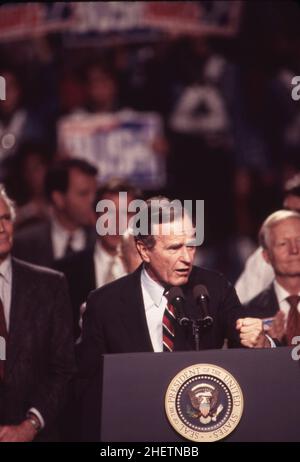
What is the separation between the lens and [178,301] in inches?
128

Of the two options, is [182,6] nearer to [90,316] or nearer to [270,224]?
[270,224]

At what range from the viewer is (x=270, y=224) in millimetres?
4012

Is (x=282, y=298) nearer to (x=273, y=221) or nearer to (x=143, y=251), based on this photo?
(x=273, y=221)

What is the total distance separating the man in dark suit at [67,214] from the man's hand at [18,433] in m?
1.41

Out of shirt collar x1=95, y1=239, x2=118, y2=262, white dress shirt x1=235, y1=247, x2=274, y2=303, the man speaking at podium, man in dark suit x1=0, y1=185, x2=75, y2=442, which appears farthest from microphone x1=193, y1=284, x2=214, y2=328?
shirt collar x1=95, y1=239, x2=118, y2=262

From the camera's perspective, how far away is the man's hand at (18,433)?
3379mm

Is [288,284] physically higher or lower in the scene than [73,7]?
lower

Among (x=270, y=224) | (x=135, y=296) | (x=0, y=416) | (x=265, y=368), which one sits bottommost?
(x=0, y=416)

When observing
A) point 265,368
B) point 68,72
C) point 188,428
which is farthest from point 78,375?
point 68,72

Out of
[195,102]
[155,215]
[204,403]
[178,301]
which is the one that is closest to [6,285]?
[155,215]

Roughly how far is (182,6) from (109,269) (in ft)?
8.75

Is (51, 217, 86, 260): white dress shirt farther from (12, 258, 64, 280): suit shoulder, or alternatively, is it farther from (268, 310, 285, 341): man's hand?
(268, 310, 285, 341): man's hand

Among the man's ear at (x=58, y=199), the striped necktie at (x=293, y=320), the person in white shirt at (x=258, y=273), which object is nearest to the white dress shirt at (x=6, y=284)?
the person in white shirt at (x=258, y=273)

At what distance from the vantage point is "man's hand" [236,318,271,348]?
10.7ft
